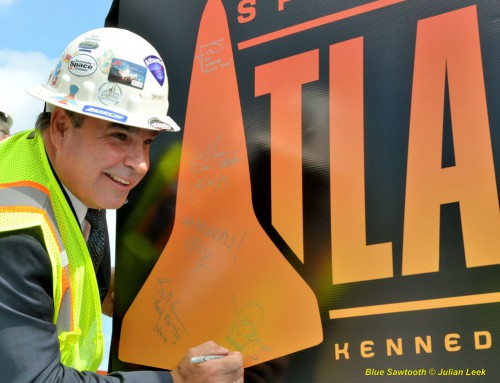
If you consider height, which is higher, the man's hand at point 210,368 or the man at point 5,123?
the man at point 5,123

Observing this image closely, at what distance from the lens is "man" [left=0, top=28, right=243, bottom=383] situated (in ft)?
4.74

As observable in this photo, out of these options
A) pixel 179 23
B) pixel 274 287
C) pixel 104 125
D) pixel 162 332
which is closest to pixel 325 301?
pixel 274 287

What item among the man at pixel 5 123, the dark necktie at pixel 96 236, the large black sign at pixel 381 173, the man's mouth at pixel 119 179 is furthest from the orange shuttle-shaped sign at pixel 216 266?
the man at pixel 5 123

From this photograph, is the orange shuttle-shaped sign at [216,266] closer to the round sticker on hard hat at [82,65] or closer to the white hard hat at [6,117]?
the round sticker on hard hat at [82,65]

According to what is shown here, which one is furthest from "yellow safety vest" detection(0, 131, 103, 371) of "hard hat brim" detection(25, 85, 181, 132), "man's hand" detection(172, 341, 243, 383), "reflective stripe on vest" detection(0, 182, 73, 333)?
"man's hand" detection(172, 341, 243, 383)

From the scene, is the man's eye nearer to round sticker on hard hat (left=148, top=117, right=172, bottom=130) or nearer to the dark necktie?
round sticker on hard hat (left=148, top=117, right=172, bottom=130)

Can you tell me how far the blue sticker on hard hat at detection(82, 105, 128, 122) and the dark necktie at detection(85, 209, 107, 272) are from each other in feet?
1.02

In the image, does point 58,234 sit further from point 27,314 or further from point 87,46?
point 87,46

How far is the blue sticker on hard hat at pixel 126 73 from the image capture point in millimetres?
1545

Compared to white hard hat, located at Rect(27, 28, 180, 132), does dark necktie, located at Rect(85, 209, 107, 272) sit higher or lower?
lower

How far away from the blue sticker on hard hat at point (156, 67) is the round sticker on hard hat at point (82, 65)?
0.40 feet

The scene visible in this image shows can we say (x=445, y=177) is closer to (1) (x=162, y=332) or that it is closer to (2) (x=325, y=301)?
(2) (x=325, y=301)

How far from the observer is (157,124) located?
158 cm

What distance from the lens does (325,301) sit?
1525 millimetres
